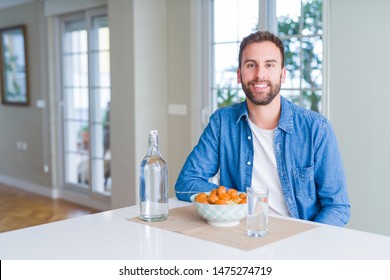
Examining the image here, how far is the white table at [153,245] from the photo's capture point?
148 centimetres

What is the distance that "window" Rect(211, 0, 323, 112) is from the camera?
3.86 meters

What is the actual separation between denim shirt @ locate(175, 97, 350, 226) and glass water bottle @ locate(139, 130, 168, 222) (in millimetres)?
296

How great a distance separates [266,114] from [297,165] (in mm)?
250

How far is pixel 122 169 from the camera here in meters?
4.93

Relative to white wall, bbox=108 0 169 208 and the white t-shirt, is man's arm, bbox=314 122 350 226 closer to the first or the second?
the white t-shirt

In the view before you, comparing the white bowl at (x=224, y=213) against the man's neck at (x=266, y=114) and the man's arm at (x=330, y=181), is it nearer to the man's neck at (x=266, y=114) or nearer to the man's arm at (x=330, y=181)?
the man's arm at (x=330, y=181)

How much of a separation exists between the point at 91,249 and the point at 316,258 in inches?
24.4

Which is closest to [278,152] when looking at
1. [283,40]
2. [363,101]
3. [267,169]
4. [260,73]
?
[267,169]

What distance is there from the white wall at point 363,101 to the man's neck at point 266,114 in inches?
58.1

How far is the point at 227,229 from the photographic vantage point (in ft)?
5.69

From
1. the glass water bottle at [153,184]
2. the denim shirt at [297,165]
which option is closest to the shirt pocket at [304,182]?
the denim shirt at [297,165]

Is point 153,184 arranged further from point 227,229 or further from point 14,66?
point 14,66

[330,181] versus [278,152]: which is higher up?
[278,152]

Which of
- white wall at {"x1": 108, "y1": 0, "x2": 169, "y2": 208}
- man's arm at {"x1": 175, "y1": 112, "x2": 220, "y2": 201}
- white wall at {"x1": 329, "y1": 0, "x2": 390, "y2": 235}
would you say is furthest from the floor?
man's arm at {"x1": 175, "y1": 112, "x2": 220, "y2": 201}
